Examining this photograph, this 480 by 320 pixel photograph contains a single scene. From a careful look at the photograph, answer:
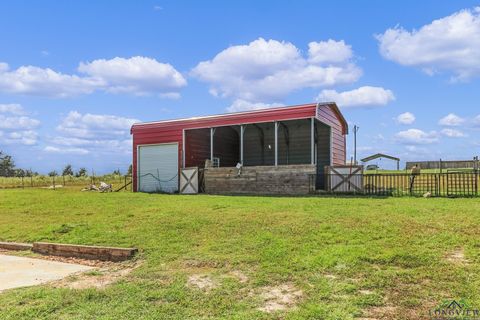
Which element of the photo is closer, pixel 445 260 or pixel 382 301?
pixel 382 301

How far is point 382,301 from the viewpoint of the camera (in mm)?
4008

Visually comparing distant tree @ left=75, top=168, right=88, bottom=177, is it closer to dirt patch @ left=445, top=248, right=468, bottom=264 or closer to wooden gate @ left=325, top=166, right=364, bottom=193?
wooden gate @ left=325, top=166, right=364, bottom=193

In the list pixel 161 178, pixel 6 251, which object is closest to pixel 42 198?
pixel 161 178

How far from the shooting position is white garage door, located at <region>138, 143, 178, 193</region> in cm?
1884

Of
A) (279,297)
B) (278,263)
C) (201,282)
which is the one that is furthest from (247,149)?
(279,297)

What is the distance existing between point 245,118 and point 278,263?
12.1 meters

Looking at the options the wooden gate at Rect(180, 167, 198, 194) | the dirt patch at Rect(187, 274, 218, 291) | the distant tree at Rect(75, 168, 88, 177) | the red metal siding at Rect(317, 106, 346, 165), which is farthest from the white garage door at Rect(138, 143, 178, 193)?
the distant tree at Rect(75, 168, 88, 177)

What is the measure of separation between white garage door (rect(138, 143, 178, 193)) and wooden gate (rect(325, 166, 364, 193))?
7.49 meters

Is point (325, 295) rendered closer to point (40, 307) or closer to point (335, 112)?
point (40, 307)

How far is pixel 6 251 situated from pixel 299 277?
620cm

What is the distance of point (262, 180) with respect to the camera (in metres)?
16.0

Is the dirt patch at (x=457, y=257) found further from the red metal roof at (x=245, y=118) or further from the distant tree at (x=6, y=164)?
the distant tree at (x=6, y=164)

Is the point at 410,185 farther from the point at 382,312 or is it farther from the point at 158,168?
the point at 158,168

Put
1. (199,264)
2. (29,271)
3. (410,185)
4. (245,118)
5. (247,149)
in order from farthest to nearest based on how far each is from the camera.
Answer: (247,149) < (245,118) < (410,185) < (29,271) < (199,264)
